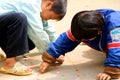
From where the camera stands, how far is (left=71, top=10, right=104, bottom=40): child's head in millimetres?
1607

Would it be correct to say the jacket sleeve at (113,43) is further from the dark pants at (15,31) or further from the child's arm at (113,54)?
the dark pants at (15,31)

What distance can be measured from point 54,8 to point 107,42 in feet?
1.20

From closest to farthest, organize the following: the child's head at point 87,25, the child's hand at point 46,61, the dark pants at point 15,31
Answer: the child's head at point 87,25 < the dark pants at point 15,31 < the child's hand at point 46,61

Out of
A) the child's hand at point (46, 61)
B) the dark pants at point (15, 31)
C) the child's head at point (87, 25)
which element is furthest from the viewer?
the child's hand at point (46, 61)

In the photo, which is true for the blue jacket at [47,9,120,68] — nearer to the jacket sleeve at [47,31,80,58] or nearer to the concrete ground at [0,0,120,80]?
the jacket sleeve at [47,31,80,58]

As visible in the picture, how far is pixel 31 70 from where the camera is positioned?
1.81 m

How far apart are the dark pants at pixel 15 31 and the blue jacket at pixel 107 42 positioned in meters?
0.19

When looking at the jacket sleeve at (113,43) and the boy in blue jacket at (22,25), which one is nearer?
the jacket sleeve at (113,43)

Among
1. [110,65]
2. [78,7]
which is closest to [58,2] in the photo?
[110,65]

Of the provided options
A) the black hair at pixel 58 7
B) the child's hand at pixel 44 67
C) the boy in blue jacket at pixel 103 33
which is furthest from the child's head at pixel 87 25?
the child's hand at pixel 44 67

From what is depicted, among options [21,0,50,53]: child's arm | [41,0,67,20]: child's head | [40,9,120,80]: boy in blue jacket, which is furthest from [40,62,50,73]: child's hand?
[41,0,67,20]: child's head

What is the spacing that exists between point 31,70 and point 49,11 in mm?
357

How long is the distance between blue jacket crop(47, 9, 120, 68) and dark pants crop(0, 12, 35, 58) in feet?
0.64

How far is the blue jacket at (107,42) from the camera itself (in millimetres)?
1616
